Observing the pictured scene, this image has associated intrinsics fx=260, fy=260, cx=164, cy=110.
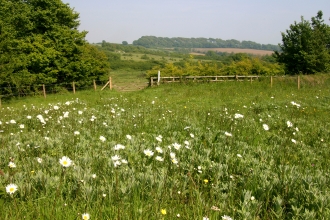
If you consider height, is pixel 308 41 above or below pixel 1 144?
above

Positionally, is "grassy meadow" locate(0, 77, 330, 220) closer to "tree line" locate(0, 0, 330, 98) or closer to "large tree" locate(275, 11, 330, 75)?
"tree line" locate(0, 0, 330, 98)

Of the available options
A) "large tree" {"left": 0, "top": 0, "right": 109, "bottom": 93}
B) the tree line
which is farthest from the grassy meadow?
"large tree" {"left": 0, "top": 0, "right": 109, "bottom": 93}

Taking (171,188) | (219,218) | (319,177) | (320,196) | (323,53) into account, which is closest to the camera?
(219,218)

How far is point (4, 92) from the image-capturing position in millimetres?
28078

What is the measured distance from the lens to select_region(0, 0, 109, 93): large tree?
Result: 92.8 feet

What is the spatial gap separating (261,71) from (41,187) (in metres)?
49.8

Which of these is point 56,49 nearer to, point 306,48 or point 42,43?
point 42,43

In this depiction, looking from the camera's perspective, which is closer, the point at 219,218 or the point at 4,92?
the point at 219,218

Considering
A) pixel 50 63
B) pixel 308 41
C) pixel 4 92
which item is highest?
pixel 308 41

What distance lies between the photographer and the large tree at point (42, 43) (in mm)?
28297

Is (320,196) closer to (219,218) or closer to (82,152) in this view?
(219,218)

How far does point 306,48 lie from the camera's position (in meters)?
40.3

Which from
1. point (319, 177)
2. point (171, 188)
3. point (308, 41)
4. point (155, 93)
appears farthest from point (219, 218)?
point (308, 41)

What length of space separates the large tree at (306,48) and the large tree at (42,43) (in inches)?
1242
